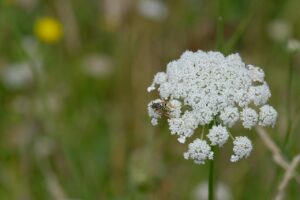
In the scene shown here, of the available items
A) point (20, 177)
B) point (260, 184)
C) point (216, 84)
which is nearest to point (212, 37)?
point (260, 184)

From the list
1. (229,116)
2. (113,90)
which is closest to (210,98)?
(229,116)

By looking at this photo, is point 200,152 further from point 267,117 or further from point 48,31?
point 48,31

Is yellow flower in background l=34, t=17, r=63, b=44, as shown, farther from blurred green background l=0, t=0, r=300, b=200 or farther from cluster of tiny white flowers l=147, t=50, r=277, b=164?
cluster of tiny white flowers l=147, t=50, r=277, b=164

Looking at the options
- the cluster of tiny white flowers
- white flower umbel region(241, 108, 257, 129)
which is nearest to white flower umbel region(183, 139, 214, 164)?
the cluster of tiny white flowers

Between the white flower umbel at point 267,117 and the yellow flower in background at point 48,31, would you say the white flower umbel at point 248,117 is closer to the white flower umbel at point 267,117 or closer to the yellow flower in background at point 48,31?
the white flower umbel at point 267,117

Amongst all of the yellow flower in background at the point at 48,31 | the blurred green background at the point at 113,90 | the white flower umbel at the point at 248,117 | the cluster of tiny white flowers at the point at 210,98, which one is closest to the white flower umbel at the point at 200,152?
the cluster of tiny white flowers at the point at 210,98
